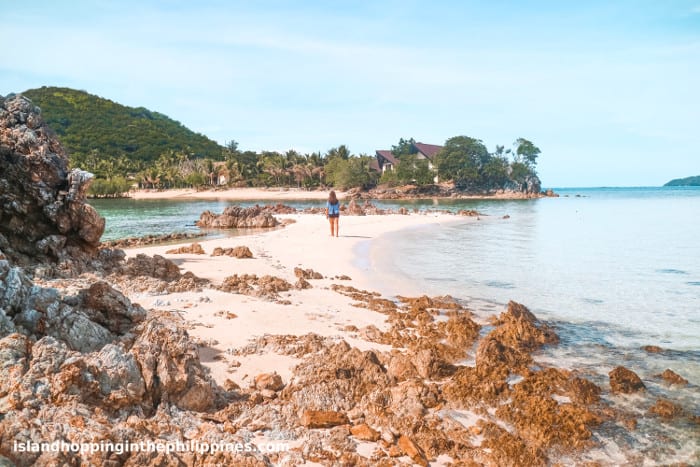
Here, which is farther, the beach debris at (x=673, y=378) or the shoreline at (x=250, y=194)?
the shoreline at (x=250, y=194)

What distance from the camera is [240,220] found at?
1147 inches

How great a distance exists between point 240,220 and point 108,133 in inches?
4717

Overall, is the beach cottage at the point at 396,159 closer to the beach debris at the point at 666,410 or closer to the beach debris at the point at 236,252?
the beach debris at the point at 236,252

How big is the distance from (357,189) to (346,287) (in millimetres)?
79604

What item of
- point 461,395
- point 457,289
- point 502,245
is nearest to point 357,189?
point 502,245

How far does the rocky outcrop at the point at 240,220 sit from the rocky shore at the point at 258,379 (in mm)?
18891

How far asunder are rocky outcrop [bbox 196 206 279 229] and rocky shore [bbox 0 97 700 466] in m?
18.9

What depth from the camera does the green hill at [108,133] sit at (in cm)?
11275

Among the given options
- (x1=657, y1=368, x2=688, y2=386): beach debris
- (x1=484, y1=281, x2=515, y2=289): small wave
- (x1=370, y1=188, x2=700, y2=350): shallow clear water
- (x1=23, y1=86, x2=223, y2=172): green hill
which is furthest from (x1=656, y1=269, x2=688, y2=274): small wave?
(x1=23, y1=86, x2=223, y2=172): green hill

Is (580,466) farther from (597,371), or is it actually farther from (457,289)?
(457,289)

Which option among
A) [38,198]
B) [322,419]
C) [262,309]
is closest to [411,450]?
[322,419]

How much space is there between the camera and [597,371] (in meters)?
6.16

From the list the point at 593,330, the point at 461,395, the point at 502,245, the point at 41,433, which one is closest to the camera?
the point at 41,433

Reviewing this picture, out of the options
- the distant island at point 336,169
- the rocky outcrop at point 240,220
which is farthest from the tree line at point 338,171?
the rocky outcrop at point 240,220
